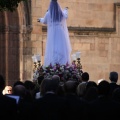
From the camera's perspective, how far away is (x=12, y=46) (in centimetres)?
2189

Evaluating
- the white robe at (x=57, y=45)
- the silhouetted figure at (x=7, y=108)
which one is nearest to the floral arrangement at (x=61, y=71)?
the white robe at (x=57, y=45)

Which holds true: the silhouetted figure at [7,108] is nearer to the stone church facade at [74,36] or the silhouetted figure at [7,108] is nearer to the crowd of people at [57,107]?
the crowd of people at [57,107]

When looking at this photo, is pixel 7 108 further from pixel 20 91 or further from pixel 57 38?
pixel 57 38

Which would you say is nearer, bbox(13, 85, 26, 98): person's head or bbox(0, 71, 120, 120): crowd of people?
bbox(0, 71, 120, 120): crowd of people

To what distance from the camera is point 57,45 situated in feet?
52.9

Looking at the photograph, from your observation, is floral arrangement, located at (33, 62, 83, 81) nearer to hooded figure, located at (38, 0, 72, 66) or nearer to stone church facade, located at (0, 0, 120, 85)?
hooded figure, located at (38, 0, 72, 66)

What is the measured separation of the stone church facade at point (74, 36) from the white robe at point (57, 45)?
5.30m

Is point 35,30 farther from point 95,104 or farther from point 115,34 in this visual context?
point 95,104

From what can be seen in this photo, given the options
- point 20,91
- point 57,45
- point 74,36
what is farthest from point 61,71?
point 74,36

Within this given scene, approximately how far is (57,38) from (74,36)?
236 inches

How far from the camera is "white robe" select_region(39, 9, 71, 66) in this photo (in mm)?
16062

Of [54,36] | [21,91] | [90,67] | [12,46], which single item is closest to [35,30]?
[12,46]

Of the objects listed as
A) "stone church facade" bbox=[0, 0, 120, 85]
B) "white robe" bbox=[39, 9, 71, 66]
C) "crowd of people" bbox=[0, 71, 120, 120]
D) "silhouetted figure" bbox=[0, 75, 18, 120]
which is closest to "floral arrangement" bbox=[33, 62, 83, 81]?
"white robe" bbox=[39, 9, 71, 66]

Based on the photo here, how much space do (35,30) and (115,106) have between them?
13371mm
